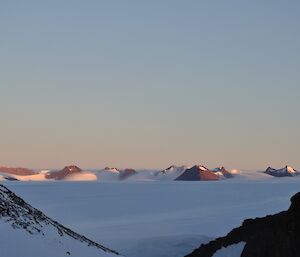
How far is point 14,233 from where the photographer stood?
31688mm

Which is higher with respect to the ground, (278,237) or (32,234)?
(32,234)

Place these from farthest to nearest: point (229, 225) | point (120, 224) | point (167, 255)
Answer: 1. point (120, 224)
2. point (229, 225)
3. point (167, 255)

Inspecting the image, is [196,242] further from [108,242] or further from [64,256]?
[64,256]

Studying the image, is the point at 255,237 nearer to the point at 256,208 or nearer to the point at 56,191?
the point at 256,208

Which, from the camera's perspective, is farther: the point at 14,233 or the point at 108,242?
the point at 108,242

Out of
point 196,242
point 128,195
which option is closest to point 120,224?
point 196,242

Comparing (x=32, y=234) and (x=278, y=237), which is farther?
(x=278, y=237)

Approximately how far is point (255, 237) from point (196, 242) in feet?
138

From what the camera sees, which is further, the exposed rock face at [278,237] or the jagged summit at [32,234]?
the exposed rock face at [278,237]

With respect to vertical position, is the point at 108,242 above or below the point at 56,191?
below

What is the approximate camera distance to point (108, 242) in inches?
3246

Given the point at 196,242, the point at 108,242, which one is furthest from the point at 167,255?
the point at 108,242

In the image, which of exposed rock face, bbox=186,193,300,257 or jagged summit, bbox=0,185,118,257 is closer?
jagged summit, bbox=0,185,118,257

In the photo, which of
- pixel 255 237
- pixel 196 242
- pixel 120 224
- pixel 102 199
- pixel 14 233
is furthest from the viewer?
pixel 102 199
